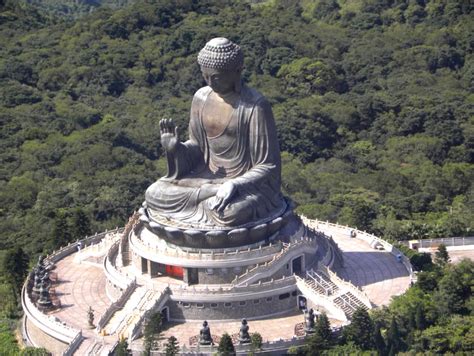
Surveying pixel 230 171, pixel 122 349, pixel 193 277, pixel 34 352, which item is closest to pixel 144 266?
pixel 193 277

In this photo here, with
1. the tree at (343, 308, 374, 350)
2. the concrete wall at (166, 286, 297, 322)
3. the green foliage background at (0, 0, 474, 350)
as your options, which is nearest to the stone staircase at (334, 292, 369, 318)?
the tree at (343, 308, 374, 350)

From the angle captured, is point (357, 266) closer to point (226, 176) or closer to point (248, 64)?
point (226, 176)

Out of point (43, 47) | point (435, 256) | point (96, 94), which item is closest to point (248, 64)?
point (96, 94)

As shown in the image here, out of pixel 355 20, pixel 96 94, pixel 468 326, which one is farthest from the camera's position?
pixel 355 20

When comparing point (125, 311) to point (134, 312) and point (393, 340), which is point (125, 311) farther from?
point (393, 340)

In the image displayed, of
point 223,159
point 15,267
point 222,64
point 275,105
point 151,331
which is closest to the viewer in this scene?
point 151,331

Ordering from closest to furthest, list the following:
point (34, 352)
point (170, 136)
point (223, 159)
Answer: point (34, 352), point (170, 136), point (223, 159)

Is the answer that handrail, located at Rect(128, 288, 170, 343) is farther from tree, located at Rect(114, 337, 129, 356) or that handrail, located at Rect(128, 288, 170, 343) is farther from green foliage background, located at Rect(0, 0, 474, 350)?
green foliage background, located at Rect(0, 0, 474, 350)
